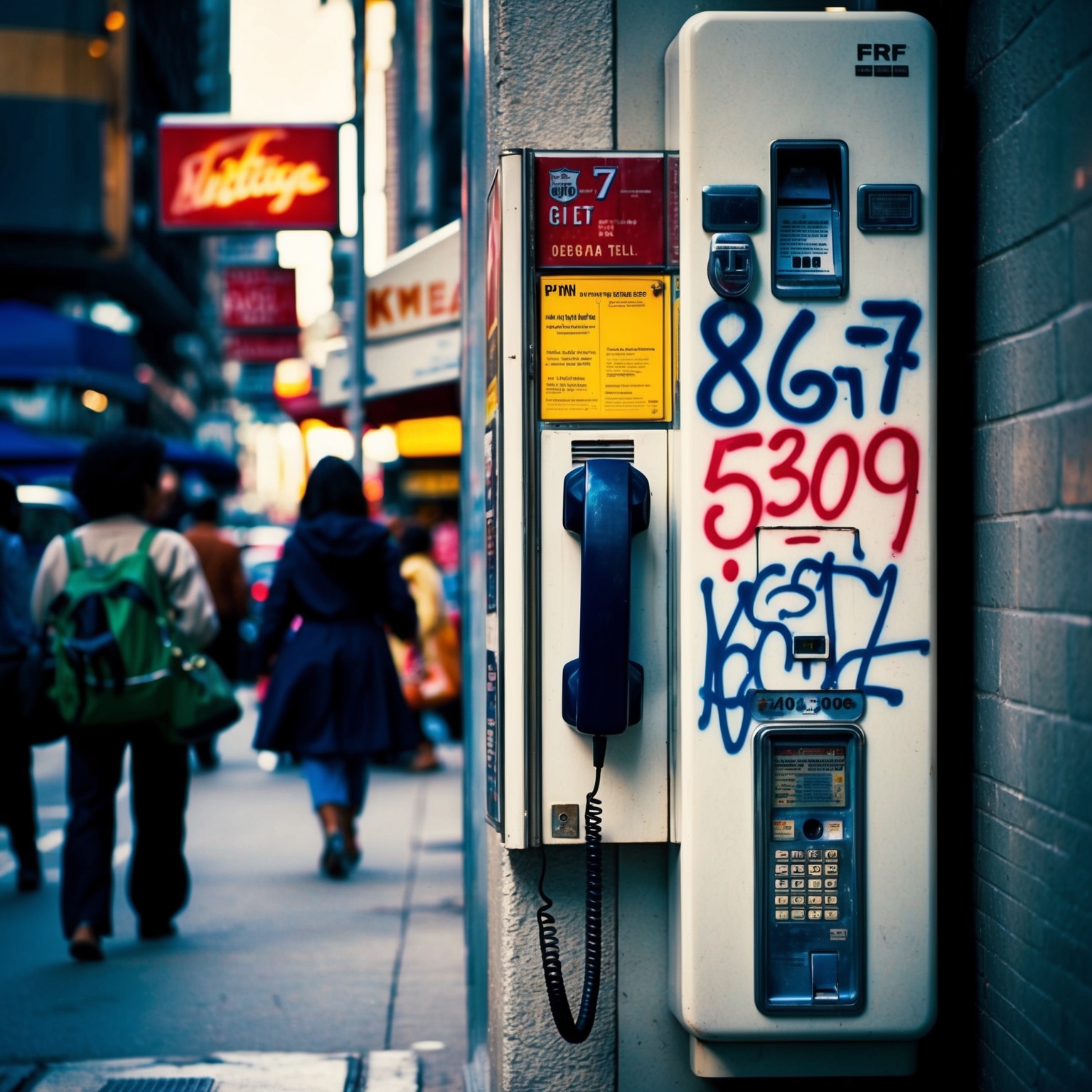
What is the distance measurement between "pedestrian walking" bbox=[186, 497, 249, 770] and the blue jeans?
150 inches

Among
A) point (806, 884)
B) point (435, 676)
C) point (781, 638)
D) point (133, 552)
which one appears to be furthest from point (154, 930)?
point (435, 676)

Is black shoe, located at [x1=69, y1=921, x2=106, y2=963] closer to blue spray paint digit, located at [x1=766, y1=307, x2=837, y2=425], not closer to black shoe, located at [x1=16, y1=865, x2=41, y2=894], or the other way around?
black shoe, located at [x1=16, y1=865, x2=41, y2=894]

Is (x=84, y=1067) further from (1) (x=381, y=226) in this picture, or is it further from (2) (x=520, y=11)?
(1) (x=381, y=226)

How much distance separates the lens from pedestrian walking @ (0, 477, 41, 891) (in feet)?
21.1

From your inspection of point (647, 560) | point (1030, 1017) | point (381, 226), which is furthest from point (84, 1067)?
point (381, 226)

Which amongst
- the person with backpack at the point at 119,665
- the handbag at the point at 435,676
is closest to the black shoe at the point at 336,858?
the person with backpack at the point at 119,665

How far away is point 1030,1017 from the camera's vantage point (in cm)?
278

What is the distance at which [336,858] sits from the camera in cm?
686

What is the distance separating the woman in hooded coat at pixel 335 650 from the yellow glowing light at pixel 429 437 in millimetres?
3882

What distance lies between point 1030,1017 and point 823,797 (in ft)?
1.82

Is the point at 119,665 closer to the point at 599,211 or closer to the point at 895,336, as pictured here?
the point at 599,211

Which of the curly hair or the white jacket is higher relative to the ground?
the curly hair

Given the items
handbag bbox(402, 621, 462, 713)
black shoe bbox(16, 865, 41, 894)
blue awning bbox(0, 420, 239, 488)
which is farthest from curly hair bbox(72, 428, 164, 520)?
blue awning bbox(0, 420, 239, 488)

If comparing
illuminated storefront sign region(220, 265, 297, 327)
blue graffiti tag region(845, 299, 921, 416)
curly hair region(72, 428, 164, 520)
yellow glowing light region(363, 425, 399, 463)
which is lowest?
curly hair region(72, 428, 164, 520)
